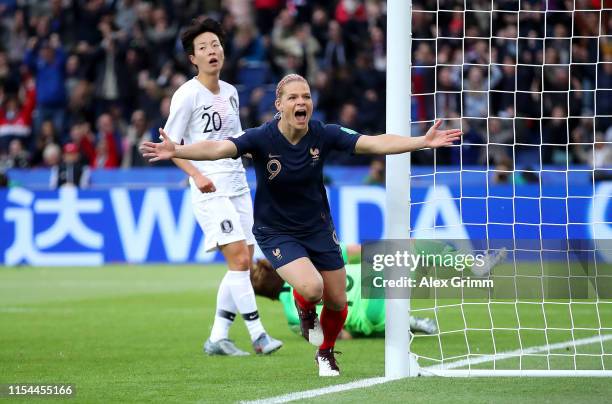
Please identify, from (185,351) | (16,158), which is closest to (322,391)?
(185,351)

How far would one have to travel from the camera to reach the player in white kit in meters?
8.38

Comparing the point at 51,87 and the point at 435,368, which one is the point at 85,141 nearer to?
the point at 51,87

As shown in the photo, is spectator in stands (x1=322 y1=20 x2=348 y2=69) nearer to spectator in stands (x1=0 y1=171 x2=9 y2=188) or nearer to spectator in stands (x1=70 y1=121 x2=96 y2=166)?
spectator in stands (x1=70 y1=121 x2=96 y2=166)

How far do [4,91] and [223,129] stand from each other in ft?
47.8

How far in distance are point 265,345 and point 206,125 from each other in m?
1.66

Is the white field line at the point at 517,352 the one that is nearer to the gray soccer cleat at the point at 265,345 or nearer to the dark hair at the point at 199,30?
the gray soccer cleat at the point at 265,345

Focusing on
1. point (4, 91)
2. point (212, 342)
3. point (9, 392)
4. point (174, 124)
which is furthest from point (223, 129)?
point (4, 91)

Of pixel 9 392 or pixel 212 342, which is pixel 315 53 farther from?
pixel 9 392

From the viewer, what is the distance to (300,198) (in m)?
7.17

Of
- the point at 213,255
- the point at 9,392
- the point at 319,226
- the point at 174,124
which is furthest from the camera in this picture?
the point at 213,255

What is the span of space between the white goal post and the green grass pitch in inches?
3.7

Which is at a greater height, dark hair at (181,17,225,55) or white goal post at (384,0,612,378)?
dark hair at (181,17,225,55)

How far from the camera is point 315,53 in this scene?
68.6ft

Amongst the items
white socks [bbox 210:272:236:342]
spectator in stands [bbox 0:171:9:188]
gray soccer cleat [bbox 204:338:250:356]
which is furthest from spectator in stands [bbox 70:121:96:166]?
gray soccer cleat [bbox 204:338:250:356]
